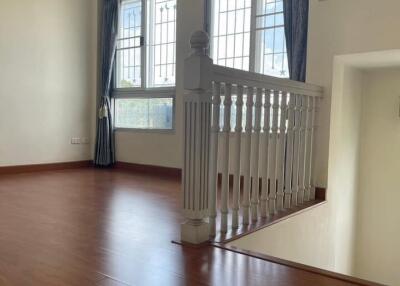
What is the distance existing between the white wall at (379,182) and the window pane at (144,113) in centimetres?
241

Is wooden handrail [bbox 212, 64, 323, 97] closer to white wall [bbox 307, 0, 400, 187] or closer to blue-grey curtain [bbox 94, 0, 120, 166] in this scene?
white wall [bbox 307, 0, 400, 187]

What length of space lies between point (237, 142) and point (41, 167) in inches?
143

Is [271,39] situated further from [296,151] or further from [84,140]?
[84,140]

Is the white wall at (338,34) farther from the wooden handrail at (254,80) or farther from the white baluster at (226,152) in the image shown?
the white baluster at (226,152)

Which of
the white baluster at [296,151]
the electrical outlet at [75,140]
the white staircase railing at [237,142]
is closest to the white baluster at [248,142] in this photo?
the white staircase railing at [237,142]

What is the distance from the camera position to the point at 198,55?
2098mm

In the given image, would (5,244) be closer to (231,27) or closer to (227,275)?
(227,275)

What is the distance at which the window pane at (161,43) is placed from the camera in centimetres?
505

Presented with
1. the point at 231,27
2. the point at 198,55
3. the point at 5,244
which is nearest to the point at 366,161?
the point at 231,27

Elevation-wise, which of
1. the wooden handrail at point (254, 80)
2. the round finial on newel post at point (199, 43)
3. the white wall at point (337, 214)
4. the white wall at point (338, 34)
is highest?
the white wall at point (338, 34)

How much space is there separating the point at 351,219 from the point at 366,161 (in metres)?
0.62

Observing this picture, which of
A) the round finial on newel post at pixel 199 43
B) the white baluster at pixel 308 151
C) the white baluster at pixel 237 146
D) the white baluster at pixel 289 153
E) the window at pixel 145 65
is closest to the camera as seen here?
the round finial on newel post at pixel 199 43

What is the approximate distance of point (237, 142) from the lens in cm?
240

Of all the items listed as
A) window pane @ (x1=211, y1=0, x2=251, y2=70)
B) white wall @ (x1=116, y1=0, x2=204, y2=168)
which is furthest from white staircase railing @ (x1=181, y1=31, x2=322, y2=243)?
white wall @ (x1=116, y1=0, x2=204, y2=168)
